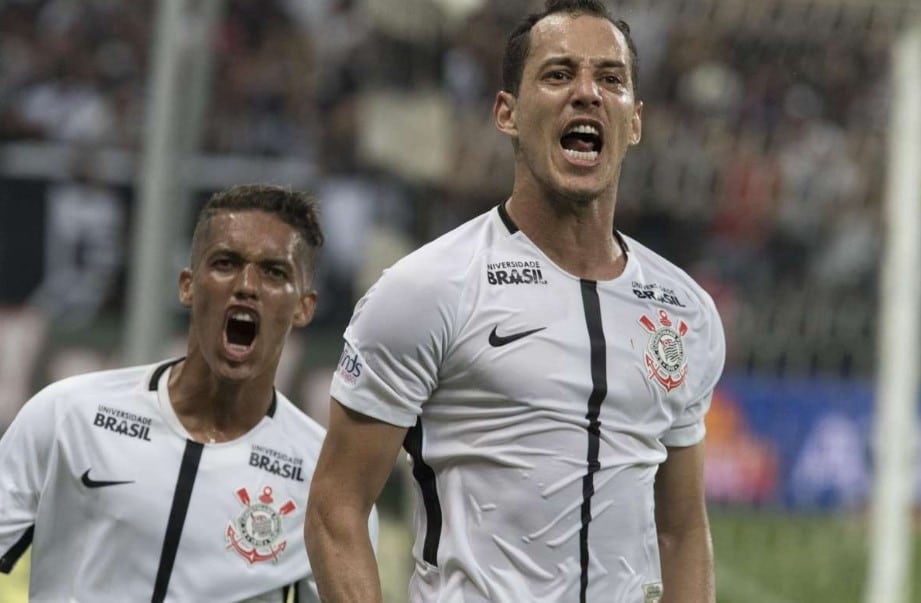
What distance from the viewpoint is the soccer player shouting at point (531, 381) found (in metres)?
3.27

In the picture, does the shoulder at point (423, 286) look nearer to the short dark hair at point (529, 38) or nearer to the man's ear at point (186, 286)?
the short dark hair at point (529, 38)

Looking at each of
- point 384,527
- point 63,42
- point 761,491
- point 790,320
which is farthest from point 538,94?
point 63,42

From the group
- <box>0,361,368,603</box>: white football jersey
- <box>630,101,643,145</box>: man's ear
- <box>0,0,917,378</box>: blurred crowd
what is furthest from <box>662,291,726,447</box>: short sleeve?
<box>0,0,917,378</box>: blurred crowd

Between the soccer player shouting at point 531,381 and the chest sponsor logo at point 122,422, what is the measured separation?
101 centimetres

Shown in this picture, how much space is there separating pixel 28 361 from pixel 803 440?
559 centimetres

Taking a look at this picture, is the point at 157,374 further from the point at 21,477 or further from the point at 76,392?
the point at 21,477

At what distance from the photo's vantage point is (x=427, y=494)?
338cm

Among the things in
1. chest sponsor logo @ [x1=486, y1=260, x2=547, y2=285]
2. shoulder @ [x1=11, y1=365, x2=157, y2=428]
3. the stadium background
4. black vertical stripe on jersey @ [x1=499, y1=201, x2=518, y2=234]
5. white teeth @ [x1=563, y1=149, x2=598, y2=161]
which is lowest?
the stadium background

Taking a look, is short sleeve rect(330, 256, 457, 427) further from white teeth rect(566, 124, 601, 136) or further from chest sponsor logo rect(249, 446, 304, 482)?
chest sponsor logo rect(249, 446, 304, 482)

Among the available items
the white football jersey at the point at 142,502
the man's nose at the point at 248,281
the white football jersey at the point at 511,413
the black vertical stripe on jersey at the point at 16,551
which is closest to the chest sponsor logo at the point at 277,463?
the white football jersey at the point at 142,502

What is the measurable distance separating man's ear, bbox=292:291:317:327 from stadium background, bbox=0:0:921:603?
13.7ft

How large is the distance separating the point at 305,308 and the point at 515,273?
101cm

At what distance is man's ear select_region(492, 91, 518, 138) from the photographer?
353cm

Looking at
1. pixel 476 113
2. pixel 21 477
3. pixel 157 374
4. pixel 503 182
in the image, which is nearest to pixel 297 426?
pixel 157 374
